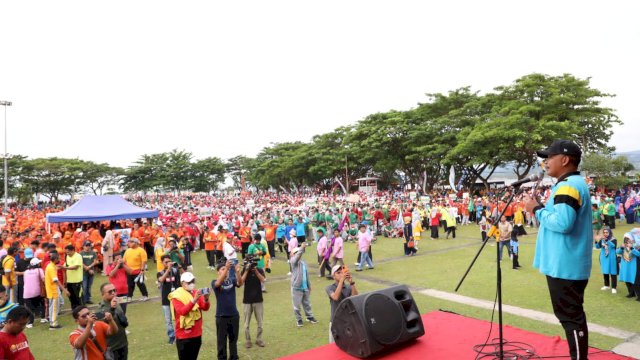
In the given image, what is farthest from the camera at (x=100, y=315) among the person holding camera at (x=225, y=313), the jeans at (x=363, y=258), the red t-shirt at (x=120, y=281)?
the jeans at (x=363, y=258)

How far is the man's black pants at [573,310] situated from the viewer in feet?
9.99

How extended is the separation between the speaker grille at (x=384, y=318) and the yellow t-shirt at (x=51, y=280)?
7.34 metres

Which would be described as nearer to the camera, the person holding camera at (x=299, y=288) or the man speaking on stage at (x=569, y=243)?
the man speaking on stage at (x=569, y=243)

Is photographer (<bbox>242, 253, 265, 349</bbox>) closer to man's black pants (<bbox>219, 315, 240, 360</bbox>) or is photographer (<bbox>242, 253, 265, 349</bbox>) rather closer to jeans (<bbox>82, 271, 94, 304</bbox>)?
man's black pants (<bbox>219, 315, 240, 360</bbox>)

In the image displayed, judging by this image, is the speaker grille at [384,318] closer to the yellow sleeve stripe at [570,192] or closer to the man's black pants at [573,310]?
the man's black pants at [573,310]

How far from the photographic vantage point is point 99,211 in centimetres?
1659

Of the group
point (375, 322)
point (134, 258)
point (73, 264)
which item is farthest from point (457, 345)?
point (73, 264)

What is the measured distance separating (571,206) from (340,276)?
3531 mm

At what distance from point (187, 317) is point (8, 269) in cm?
624

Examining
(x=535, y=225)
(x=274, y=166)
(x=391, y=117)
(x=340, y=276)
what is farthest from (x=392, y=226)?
(x=274, y=166)

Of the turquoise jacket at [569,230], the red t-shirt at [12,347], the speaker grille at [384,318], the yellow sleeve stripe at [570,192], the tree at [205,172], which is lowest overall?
the red t-shirt at [12,347]

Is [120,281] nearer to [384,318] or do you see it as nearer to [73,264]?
[73,264]

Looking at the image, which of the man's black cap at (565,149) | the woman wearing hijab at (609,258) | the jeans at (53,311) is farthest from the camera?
the woman wearing hijab at (609,258)

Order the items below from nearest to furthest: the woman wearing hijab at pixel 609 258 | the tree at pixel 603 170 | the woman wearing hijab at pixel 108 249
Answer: the woman wearing hijab at pixel 609 258, the woman wearing hijab at pixel 108 249, the tree at pixel 603 170
